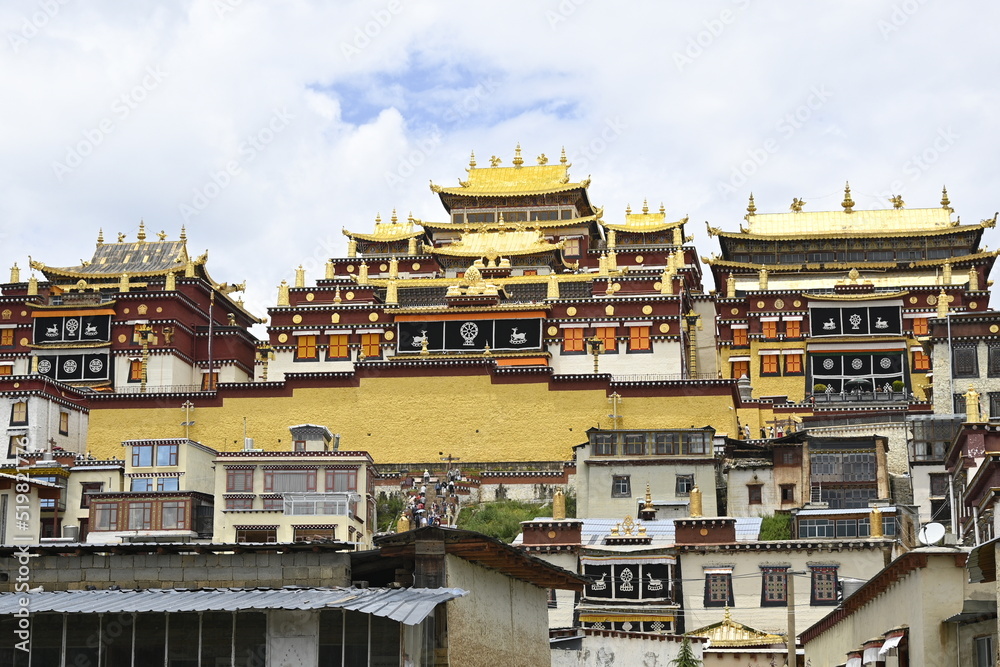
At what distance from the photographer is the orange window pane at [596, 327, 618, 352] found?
3317 inches

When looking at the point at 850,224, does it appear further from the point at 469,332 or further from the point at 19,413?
the point at 19,413

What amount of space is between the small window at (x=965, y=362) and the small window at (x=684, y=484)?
11430mm

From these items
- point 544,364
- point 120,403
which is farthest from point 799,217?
point 120,403

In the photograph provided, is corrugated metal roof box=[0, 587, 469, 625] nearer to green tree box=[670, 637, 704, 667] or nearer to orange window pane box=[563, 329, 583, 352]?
green tree box=[670, 637, 704, 667]

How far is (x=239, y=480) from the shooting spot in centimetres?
6950

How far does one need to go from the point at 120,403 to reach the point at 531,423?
19296mm

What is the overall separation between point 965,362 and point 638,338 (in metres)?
18.7

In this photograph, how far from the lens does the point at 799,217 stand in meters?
102

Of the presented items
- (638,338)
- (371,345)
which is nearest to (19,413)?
(371,345)

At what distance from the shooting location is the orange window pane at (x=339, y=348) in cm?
8688

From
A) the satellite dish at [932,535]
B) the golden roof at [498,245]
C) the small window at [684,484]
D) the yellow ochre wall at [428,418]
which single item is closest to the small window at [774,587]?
the small window at [684,484]

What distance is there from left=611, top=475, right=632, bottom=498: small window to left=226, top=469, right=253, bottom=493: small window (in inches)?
565

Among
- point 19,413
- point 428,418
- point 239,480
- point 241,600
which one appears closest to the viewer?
point 241,600

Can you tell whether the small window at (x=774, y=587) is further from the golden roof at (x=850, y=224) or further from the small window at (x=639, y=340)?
the golden roof at (x=850, y=224)
